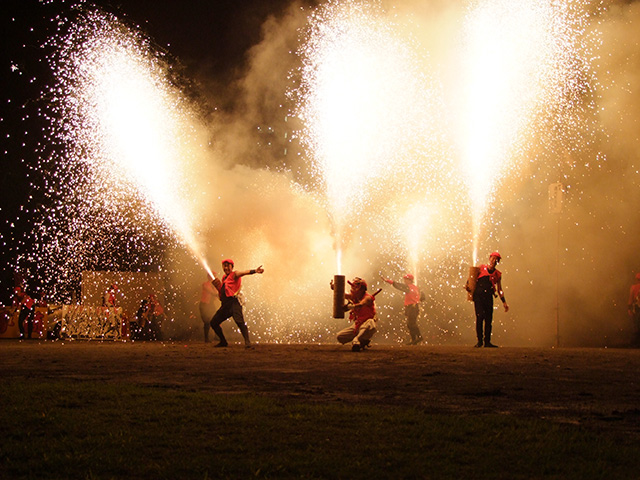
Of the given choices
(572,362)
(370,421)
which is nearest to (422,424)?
(370,421)

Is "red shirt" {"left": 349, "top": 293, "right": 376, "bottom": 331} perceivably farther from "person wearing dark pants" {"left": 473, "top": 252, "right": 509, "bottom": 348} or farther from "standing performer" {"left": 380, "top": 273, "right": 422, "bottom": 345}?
"standing performer" {"left": 380, "top": 273, "right": 422, "bottom": 345}

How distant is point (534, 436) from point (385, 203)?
1768cm

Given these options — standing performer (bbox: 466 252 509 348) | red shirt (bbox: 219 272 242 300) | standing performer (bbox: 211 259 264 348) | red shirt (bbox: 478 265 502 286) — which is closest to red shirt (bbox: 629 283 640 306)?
standing performer (bbox: 466 252 509 348)

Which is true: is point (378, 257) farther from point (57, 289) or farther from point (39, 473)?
point (39, 473)

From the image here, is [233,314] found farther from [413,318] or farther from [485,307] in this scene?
[485,307]

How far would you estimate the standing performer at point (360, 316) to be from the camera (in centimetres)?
1343

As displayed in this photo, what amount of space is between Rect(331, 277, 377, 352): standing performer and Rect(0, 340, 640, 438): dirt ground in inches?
38.8

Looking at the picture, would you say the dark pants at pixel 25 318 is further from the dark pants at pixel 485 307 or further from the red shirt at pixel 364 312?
the dark pants at pixel 485 307

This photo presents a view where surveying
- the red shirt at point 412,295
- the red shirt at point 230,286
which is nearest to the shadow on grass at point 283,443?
the red shirt at point 230,286

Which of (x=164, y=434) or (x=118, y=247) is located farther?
(x=118, y=247)

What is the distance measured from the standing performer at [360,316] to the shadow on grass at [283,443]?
762cm

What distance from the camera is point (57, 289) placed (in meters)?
28.0

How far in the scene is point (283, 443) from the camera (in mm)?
4426

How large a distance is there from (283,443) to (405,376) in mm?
4108
